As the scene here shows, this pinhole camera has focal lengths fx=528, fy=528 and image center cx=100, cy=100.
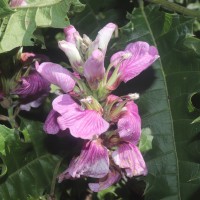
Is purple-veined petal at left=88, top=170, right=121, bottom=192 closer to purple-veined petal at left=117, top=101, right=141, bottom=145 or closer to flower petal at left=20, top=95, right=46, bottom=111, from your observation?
purple-veined petal at left=117, top=101, right=141, bottom=145

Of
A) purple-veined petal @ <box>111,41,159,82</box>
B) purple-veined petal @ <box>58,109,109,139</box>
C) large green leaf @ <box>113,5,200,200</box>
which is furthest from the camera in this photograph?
large green leaf @ <box>113,5,200,200</box>

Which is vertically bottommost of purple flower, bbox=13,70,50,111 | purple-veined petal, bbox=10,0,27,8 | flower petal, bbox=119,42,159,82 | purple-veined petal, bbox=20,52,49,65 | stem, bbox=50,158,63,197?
stem, bbox=50,158,63,197

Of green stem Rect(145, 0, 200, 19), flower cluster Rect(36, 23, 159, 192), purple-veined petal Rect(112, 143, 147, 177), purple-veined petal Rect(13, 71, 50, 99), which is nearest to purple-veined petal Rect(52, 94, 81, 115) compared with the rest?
flower cluster Rect(36, 23, 159, 192)

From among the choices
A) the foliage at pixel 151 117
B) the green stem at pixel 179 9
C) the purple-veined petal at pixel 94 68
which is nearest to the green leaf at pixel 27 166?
the foliage at pixel 151 117

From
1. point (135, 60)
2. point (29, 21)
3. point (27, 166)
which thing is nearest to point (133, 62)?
point (135, 60)

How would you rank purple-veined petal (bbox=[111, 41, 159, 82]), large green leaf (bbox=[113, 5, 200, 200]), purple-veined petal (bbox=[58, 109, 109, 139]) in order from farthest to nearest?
large green leaf (bbox=[113, 5, 200, 200]) → purple-veined petal (bbox=[111, 41, 159, 82]) → purple-veined petal (bbox=[58, 109, 109, 139])

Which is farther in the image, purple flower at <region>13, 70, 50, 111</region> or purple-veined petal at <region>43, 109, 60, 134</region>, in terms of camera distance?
purple flower at <region>13, 70, 50, 111</region>

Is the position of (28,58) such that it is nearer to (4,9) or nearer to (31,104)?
(31,104)

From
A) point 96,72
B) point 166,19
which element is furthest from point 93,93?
point 166,19
